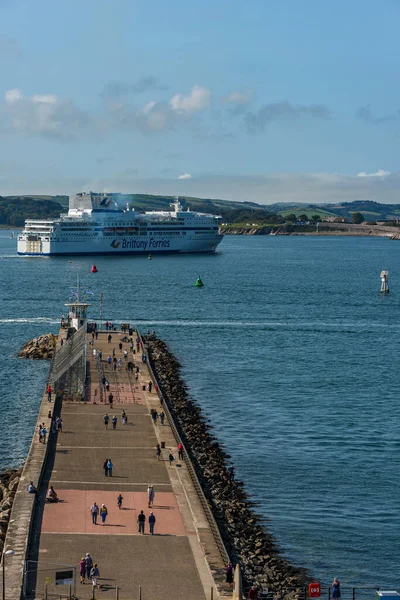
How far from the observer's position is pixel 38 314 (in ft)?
325

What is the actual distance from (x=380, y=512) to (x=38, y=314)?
64.5 meters

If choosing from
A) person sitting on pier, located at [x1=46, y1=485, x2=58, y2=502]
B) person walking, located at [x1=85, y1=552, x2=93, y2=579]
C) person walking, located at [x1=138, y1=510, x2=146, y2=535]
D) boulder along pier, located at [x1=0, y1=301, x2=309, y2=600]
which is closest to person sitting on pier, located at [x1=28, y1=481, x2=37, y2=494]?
boulder along pier, located at [x1=0, y1=301, x2=309, y2=600]

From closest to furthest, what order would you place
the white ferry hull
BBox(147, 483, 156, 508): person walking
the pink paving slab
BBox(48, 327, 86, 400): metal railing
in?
1. the pink paving slab
2. BBox(147, 483, 156, 508): person walking
3. BBox(48, 327, 86, 400): metal railing
4. the white ferry hull

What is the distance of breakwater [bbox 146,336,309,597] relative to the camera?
31891mm

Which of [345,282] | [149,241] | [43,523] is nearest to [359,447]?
[43,523]

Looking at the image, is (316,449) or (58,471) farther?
(316,449)

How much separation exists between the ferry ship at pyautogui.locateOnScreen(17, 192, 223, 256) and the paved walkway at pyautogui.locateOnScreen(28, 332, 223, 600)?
137 metres

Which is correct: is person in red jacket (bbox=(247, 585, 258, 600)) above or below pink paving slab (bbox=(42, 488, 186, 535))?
below

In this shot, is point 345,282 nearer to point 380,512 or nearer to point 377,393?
point 377,393

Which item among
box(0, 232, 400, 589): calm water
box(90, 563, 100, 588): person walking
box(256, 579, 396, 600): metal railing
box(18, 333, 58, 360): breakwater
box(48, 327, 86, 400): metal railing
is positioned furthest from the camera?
box(18, 333, 58, 360): breakwater

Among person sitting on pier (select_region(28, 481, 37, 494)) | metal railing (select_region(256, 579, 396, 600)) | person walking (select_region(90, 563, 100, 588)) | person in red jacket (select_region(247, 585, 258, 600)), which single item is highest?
person sitting on pier (select_region(28, 481, 37, 494))

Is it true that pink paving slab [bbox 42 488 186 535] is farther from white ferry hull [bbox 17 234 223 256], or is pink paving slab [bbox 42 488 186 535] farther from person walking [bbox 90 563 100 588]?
white ferry hull [bbox 17 234 223 256]

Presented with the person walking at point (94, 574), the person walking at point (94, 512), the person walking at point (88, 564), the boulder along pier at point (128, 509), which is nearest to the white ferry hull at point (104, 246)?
the boulder along pier at point (128, 509)

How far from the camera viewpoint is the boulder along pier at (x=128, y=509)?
28.2 meters
